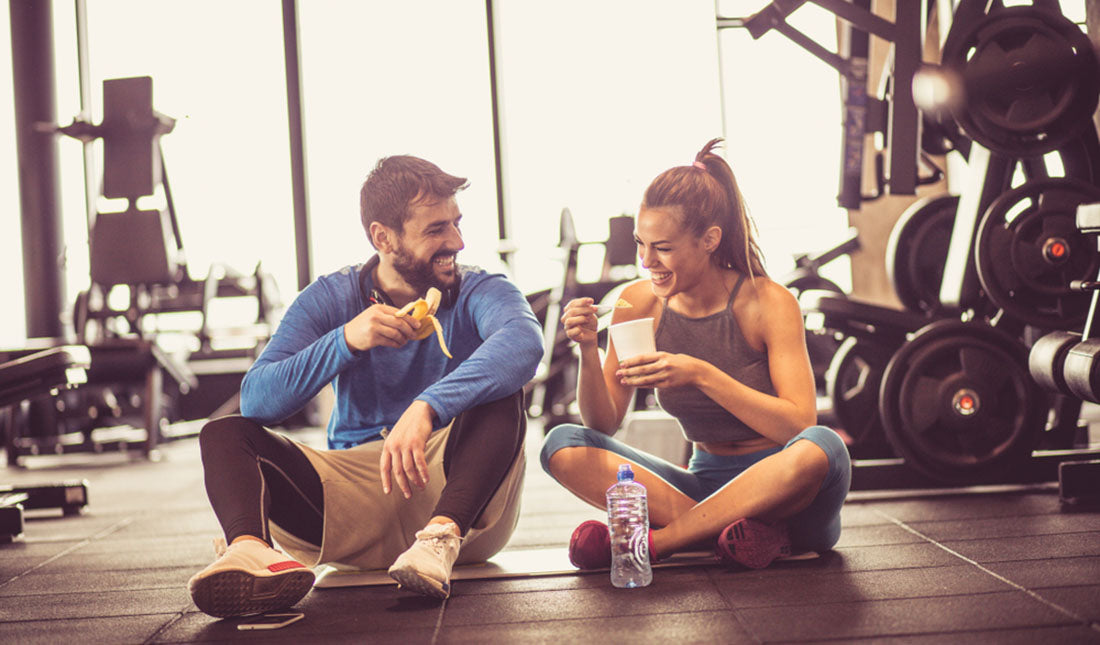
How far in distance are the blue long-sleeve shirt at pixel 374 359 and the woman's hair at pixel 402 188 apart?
0.56 ft

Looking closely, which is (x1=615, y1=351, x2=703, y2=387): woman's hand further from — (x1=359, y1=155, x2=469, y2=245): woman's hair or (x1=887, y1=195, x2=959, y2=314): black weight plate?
(x1=887, y1=195, x2=959, y2=314): black weight plate

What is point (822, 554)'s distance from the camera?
219 centimetres

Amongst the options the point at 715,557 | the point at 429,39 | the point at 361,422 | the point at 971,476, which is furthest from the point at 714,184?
the point at 429,39

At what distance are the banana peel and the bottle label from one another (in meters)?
0.52

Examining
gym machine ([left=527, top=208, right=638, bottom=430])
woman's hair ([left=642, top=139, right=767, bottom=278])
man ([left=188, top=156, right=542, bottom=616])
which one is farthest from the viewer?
gym machine ([left=527, top=208, right=638, bottom=430])

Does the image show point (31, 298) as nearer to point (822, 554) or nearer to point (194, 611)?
point (194, 611)

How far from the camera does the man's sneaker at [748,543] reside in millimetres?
1989

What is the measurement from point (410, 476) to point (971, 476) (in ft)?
5.93

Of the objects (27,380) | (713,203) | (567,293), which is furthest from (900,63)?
(567,293)

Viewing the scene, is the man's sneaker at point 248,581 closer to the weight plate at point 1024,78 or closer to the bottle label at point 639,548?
the bottle label at point 639,548

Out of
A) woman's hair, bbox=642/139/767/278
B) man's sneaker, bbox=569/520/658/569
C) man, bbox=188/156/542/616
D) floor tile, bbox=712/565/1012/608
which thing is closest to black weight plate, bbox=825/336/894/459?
woman's hair, bbox=642/139/767/278

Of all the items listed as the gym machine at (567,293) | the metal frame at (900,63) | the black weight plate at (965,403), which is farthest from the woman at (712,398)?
the gym machine at (567,293)

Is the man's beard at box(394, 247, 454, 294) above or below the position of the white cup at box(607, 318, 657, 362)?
above

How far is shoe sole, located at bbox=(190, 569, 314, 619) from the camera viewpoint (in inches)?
67.4
